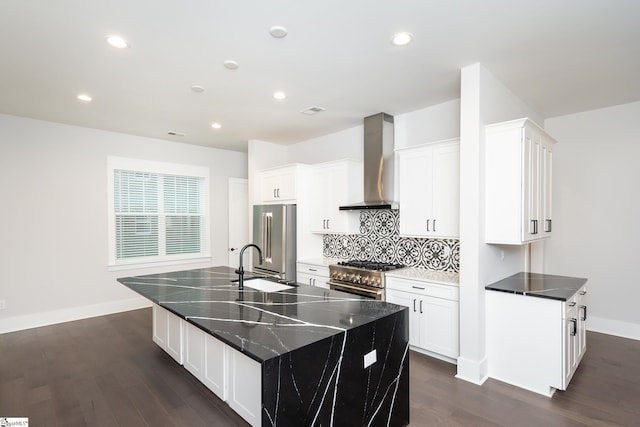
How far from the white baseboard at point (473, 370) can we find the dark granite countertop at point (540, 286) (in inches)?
26.4

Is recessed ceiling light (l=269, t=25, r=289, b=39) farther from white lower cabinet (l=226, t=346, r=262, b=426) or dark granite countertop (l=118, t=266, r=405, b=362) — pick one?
white lower cabinet (l=226, t=346, r=262, b=426)

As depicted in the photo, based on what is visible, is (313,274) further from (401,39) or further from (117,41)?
(117,41)

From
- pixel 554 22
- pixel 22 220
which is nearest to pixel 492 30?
pixel 554 22

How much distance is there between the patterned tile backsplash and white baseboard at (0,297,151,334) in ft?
10.5

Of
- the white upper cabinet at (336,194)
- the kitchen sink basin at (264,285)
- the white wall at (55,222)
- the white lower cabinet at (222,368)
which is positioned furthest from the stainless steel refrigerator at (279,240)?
the white wall at (55,222)

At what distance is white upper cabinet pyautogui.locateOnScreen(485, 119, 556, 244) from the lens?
2789 millimetres

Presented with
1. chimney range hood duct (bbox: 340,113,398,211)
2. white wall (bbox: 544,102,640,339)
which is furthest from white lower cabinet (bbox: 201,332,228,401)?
white wall (bbox: 544,102,640,339)

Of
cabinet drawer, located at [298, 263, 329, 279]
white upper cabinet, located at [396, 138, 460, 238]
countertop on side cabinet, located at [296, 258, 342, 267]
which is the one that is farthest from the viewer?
countertop on side cabinet, located at [296, 258, 342, 267]

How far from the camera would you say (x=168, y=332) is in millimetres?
3221

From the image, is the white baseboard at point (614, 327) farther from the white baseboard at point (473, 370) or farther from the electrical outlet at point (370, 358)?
the electrical outlet at point (370, 358)

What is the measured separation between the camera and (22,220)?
14.1ft

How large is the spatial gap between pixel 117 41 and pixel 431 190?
310cm

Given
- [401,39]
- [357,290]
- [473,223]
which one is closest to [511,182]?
[473,223]

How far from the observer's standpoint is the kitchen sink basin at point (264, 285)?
9.29 feet
